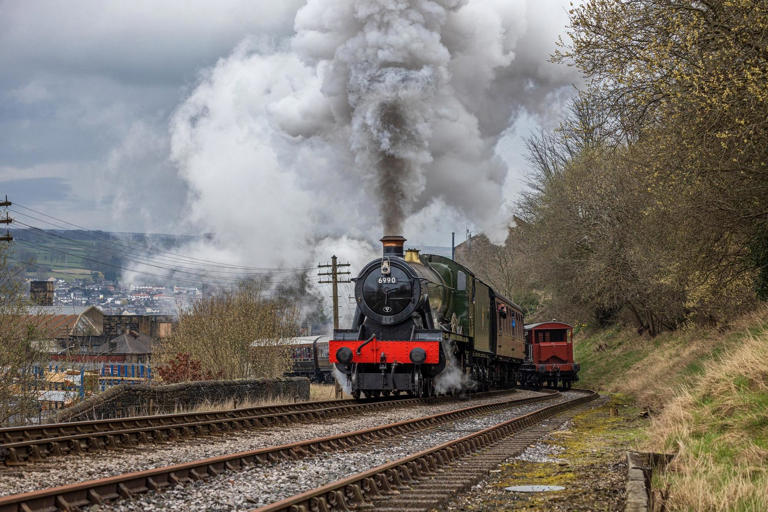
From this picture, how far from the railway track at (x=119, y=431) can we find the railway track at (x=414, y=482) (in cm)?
362

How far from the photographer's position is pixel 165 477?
23.0ft

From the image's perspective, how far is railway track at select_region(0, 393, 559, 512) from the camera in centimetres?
564

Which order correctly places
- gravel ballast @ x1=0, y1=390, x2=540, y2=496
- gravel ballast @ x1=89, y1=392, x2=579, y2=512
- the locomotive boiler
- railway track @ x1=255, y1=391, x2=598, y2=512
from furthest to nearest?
the locomotive boiler → gravel ballast @ x1=0, y1=390, x2=540, y2=496 → gravel ballast @ x1=89, y1=392, x2=579, y2=512 → railway track @ x1=255, y1=391, x2=598, y2=512

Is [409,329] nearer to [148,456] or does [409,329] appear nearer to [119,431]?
Answer: [119,431]

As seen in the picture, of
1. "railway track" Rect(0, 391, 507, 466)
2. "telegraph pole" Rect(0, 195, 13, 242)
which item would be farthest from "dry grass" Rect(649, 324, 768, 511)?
"telegraph pole" Rect(0, 195, 13, 242)

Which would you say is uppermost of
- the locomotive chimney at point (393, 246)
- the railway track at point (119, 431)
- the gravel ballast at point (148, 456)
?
the locomotive chimney at point (393, 246)

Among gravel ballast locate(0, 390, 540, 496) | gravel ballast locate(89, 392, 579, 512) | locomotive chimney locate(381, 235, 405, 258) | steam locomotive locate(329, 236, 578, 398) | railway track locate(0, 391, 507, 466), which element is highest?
locomotive chimney locate(381, 235, 405, 258)

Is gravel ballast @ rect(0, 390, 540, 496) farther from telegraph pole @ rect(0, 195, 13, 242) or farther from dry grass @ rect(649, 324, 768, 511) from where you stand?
telegraph pole @ rect(0, 195, 13, 242)

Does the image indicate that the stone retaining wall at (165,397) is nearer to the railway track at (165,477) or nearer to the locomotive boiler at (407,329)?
the locomotive boiler at (407,329)

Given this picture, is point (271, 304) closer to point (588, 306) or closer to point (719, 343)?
point (719, 343)

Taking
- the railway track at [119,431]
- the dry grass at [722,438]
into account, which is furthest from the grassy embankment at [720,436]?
the railway track at [119,431]

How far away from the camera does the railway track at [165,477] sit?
18.5 ft

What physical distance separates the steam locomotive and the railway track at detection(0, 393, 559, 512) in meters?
5.95

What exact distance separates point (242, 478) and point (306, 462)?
119 cm
